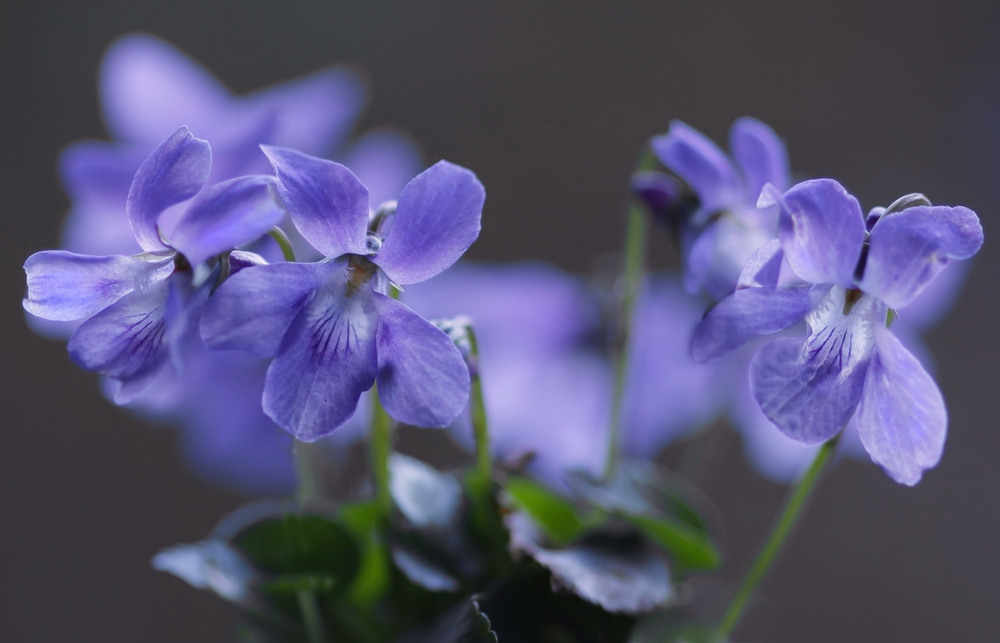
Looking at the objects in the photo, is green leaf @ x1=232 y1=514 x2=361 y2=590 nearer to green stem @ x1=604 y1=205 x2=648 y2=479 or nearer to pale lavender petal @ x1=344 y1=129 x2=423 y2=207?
green stem @ x1=604 y1=205 x2=648 y2=479

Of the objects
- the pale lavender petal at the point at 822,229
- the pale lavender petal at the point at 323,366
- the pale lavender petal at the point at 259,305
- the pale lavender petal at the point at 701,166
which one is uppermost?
the pale lavender petal at the point at 822,229

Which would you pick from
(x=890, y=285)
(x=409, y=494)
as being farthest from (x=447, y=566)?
(x=890, y=285)

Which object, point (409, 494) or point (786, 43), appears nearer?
point (409, 494)

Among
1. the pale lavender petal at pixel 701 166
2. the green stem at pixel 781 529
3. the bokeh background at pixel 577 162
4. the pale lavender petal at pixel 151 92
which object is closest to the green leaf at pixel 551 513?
the green stem at pixel 781 529

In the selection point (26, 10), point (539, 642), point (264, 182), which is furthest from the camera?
point (26, 10)

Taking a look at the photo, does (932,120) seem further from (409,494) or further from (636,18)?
(409,494)

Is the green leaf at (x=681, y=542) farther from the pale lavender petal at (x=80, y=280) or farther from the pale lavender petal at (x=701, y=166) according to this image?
the pale lavender petal at (x=80, y=280)
